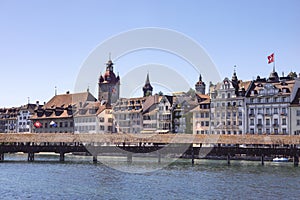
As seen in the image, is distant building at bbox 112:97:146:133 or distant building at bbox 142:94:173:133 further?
distant building at bbox 112:97:146:133

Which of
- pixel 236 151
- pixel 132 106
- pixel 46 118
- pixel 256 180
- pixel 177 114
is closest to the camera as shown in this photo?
pixel 256 180

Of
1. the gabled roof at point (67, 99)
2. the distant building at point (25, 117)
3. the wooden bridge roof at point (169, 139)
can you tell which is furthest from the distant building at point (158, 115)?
the distant building at point (25, 117)

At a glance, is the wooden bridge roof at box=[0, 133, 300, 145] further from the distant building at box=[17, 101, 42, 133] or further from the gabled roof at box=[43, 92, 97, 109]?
the distant building at box=[17, 101, 42, 133]

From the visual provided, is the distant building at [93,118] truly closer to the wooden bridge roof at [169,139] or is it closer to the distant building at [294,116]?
the wooden bridge roof at [169,139]

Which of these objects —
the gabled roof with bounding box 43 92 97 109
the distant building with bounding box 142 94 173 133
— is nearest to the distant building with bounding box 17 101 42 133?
the gabled roof with bounding box 43 92 97 109

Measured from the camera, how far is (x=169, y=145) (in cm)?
8075

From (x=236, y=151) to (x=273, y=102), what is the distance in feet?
79.8

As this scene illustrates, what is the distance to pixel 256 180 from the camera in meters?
48.8

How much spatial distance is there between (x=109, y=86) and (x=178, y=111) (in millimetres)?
32553

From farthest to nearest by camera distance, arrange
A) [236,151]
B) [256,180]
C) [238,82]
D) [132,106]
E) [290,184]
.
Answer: [132,106] → [238,82] → [236,151] → [256,180] → [290,184]

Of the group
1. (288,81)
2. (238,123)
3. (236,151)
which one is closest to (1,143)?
(236,151)

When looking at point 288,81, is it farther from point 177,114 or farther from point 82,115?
point 82,115

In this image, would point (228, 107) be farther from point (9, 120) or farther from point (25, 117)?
point (9, 120)

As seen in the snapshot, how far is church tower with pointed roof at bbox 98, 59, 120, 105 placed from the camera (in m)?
140
